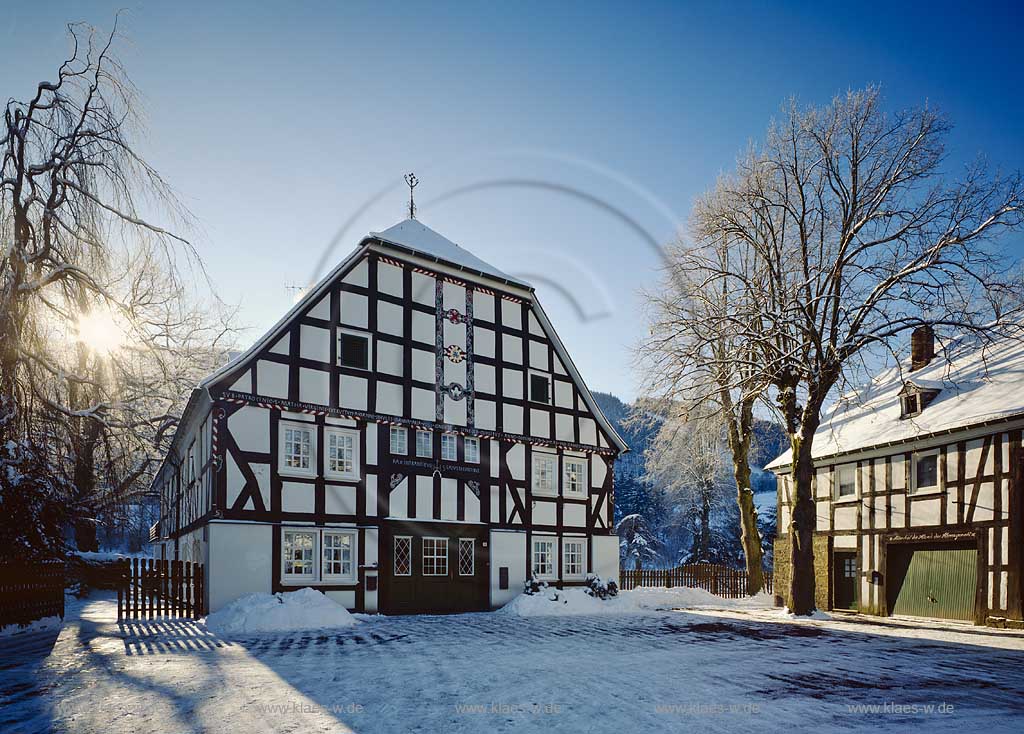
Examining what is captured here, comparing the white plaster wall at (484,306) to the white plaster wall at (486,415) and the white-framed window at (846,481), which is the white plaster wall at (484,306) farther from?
the white-framed window at (846,481)

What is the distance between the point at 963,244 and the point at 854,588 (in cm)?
1190

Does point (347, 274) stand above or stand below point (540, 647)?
above

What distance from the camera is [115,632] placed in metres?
16.0

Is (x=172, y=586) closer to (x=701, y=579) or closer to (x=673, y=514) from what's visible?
(x=701, y=579)

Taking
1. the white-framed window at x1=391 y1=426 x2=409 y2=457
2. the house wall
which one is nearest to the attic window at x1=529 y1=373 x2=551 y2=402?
the white-framed window at x1=391 y1=426 x2=409 y2=457

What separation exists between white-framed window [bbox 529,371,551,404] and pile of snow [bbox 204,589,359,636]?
10.1m

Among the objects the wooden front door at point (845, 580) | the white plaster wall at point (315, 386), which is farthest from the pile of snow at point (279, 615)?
the wooden front door at point (845, 580)

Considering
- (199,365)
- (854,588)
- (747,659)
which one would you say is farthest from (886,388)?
(199,365)

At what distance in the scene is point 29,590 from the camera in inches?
597

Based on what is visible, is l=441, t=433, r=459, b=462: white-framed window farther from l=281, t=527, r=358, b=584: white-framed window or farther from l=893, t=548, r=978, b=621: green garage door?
l=893, t=548, r=978, b=621: green garage door

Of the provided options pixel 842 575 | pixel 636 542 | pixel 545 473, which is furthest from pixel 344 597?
pixel 636 542

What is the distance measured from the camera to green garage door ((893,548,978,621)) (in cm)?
2003

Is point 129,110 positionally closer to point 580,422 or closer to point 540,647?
point 540,647

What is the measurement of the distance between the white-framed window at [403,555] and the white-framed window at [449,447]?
8.98 ft
